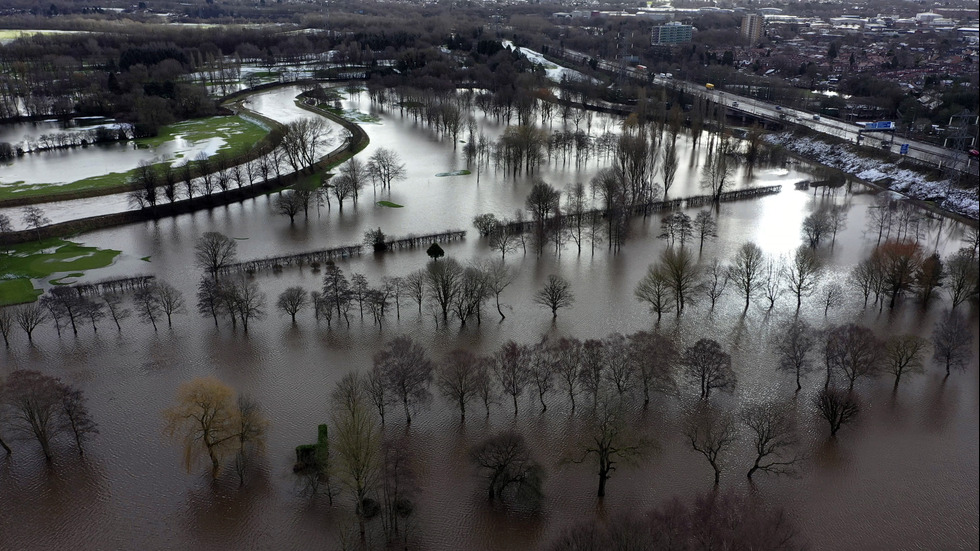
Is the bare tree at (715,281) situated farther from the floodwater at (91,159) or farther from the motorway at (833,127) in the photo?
the floodwater at (91,159)

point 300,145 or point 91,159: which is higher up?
Result: point 300,145

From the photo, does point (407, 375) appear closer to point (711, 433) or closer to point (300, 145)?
point (711, 433)

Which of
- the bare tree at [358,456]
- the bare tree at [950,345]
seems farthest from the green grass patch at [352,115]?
the bare tree at [950,345]

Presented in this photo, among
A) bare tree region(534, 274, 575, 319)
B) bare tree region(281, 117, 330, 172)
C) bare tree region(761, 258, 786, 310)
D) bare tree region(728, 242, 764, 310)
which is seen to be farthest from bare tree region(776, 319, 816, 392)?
bare tree region(281, 117, 330, 172)

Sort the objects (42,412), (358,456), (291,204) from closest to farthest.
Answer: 1. (358,456)
2. (42,412)
3. (291,204)

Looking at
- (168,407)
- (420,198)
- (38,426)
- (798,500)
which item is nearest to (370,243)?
(420,198)

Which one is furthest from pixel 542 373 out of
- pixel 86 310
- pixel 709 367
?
pixel 86 310
